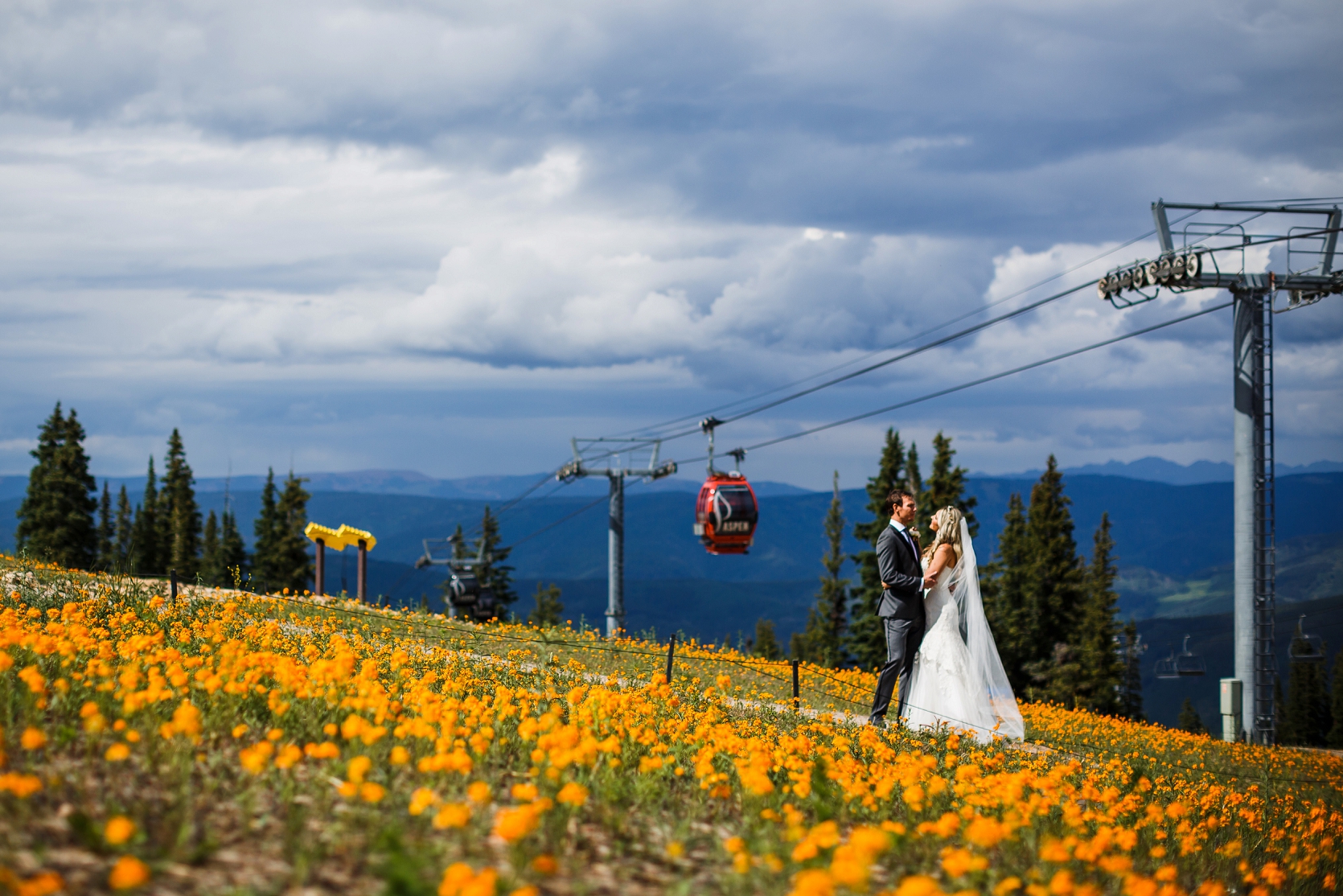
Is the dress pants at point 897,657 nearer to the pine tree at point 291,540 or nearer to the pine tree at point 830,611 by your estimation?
the pine tree at point 830,611

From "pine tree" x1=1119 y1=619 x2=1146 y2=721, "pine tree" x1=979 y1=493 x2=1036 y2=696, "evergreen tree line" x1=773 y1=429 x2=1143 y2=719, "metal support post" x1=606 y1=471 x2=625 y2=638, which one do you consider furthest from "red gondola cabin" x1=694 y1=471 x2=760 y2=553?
"pine tree" x1=1119 y1=619 x2=1146 y2=721

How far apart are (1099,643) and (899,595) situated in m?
62.8

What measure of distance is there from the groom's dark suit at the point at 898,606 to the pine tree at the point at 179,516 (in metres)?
71.6

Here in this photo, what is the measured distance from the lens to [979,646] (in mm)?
10719

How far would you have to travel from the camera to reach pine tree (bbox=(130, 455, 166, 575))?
7488 cm

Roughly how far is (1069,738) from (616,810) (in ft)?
34.6

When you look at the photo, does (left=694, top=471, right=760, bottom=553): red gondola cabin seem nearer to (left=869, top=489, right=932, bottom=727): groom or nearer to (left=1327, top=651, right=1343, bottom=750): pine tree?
(left=869, top=489, right=932, bottom=727): groom

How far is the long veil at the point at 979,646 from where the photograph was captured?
10.7 m

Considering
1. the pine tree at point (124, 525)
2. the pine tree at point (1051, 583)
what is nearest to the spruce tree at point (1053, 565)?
the pine tree at point (1051, 583)

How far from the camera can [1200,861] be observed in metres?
6.25

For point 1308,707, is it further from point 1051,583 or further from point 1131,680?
point 1051,583

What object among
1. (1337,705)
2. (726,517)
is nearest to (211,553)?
(726,517)

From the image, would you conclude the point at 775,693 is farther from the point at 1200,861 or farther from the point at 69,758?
the point at 69,758

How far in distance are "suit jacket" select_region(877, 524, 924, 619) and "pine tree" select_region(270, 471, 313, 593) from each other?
68198mm
